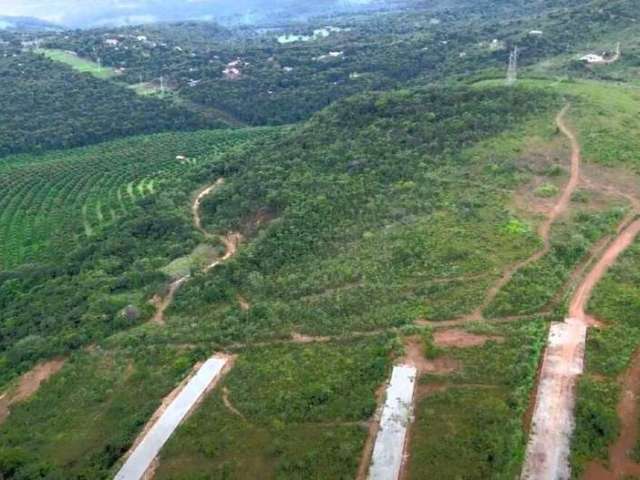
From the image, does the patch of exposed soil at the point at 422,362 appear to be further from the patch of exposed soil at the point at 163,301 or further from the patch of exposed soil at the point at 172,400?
the patch of exposed soil at the point at 163,301

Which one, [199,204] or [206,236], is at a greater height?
[206,236]

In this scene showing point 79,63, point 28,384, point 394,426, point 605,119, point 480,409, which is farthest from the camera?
point 79,63

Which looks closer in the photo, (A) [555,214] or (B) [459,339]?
(B) [459,339]

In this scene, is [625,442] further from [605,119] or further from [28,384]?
[605,119]

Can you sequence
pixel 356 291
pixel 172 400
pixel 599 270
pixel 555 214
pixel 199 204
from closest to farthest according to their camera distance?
pixel 172 400
pixel 599 270
pixel 356 291
pixel 555 214
pixel 199 204

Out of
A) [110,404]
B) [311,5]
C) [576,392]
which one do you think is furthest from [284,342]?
[311,5]

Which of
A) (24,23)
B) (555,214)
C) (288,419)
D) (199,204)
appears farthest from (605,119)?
(24,23)
